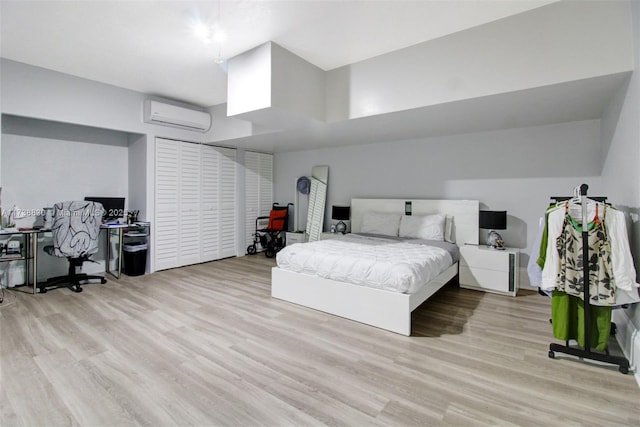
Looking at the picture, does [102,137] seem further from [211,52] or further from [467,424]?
[467,424]

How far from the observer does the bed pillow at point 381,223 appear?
16.0ft

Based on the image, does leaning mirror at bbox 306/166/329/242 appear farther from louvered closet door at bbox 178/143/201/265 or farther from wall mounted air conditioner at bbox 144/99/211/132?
wall mounted air conditioner at bbox 144/99/211/132

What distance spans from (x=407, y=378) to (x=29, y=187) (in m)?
5.32

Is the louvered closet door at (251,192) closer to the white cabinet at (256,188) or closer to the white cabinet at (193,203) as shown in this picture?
the white cabinet at (256,188)

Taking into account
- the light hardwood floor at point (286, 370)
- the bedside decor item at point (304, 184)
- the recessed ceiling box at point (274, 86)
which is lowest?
the light hardwood floor at point (286, 370)

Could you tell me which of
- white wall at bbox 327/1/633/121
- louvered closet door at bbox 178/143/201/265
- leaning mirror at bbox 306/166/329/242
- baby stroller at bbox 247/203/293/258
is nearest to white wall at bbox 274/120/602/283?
leaning mirror at bbox 306/166/329/242

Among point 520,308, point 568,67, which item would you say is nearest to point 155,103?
point 568,67

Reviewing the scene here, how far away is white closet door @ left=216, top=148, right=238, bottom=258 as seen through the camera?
5.99m

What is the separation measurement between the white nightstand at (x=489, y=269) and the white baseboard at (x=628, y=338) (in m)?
1.15

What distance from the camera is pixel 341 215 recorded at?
5.67 metres

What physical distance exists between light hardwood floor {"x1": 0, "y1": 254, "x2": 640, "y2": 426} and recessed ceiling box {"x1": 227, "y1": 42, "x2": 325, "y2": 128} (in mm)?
2209

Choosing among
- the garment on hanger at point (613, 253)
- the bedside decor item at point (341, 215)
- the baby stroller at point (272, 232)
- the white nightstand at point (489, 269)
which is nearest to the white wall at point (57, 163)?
the baby stroller at point (272, 232)

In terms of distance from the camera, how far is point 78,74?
13.2 feet

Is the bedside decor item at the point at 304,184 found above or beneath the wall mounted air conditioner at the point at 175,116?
beneath
